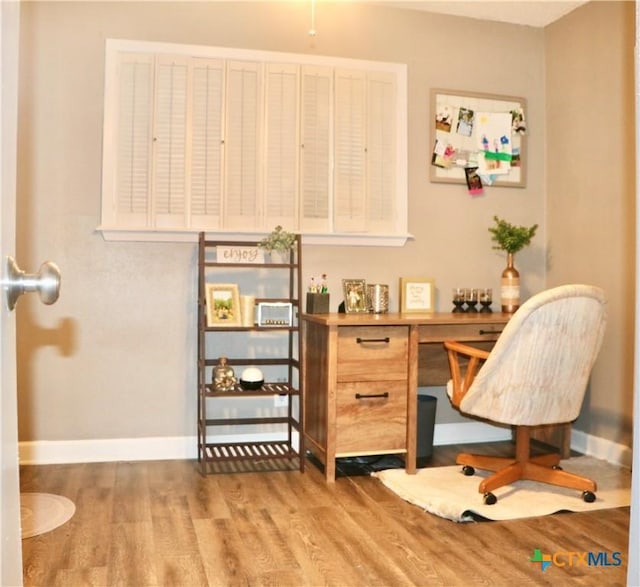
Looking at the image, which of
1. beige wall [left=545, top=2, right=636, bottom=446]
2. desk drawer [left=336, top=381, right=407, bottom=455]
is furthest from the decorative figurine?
beige wall [left=545, top=2, right=636, bottom=446]

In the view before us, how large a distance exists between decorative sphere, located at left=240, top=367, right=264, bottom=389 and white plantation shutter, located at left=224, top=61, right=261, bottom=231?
773mm

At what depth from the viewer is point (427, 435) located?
11.8 feet

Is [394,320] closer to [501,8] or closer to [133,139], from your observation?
[133,139]

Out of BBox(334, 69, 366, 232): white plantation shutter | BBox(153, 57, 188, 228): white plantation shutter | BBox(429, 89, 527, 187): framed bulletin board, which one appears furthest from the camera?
BBox(429, 89, 527, 187): framed bulletin board

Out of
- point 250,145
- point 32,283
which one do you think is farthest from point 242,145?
point 32,283

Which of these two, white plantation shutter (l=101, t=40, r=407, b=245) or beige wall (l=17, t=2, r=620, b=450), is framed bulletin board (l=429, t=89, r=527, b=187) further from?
white plantation shutter (l=101, t=40, r=407, b=245)

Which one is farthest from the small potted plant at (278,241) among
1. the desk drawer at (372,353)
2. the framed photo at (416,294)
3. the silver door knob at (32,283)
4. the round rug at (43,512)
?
the silver door knob at (32,283)

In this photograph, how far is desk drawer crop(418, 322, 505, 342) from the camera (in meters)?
3.28

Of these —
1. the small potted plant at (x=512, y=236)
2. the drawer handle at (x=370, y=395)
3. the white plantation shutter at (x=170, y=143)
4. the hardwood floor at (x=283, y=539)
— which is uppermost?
the white plantation shutter at (x=170, y=143)

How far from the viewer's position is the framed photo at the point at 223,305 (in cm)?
335

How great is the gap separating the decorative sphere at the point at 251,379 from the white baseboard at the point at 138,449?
0.42m

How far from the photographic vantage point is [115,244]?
11.5 ft

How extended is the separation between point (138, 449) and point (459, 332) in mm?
1766

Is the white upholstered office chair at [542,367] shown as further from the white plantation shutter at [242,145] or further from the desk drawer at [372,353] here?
the white plantation shutter at [242,145]
